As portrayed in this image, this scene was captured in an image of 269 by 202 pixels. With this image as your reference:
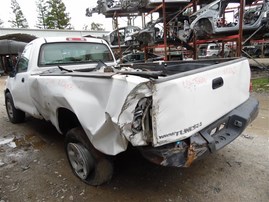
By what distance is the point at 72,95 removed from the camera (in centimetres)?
276

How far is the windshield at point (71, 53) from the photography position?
433 centimetres

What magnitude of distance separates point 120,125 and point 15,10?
5451 cm

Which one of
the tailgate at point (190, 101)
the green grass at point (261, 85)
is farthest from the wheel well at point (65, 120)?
the green grass at point (261, 85)

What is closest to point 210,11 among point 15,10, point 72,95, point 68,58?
point 68,58

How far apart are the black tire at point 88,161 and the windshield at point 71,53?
1.83m

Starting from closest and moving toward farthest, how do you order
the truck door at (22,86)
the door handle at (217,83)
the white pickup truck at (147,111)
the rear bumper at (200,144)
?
the white pickup truck at (147,111) → the rear bumper at (200,144) → the door handle at (217,83) → the truck door at (22,86)

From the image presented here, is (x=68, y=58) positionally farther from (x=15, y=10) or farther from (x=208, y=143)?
(x=15, y=10)

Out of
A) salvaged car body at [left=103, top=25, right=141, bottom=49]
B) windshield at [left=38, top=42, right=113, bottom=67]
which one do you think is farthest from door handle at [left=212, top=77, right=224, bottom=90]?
salvaged car body at [left=103, top=25, right=141, bottom=49]

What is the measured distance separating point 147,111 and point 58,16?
1920 inches

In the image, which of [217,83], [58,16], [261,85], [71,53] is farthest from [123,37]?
[58,16]

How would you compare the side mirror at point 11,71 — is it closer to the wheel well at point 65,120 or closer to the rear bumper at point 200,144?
the wheel well at point 65,120

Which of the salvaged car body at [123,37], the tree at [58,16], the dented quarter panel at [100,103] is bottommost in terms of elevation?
the dented quarter panel at [100,103]

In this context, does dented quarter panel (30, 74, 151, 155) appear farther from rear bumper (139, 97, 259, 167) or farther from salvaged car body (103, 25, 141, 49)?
salvaged car body (103, 25, 141, 49)

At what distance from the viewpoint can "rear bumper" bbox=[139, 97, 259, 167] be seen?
7.21 ft
